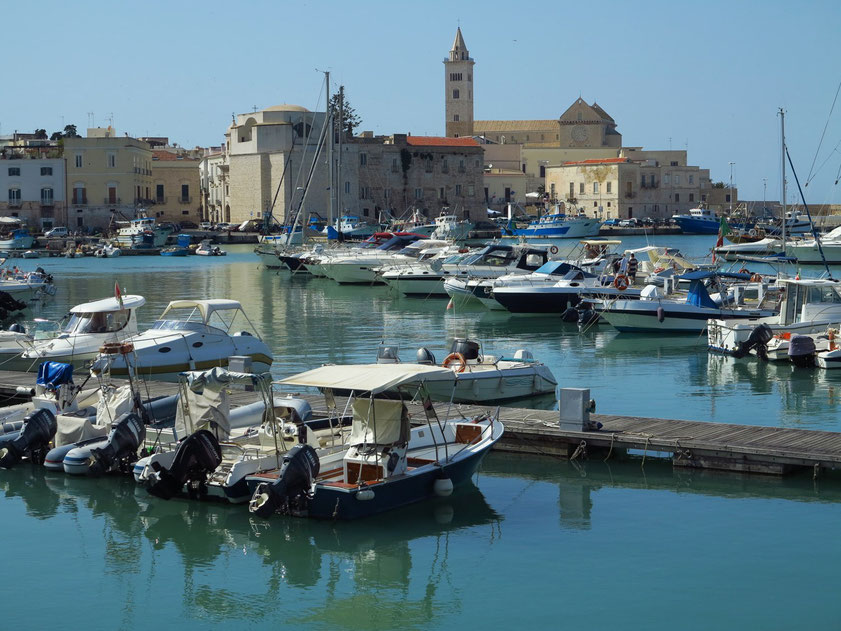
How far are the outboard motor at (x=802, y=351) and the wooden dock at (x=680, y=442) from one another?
749cm

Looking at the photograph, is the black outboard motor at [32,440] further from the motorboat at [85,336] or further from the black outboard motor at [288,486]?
the motorboat at [85,336]

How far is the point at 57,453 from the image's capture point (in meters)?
14.8

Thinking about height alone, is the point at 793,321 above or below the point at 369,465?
above

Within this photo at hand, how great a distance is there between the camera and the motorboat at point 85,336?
21422 mm

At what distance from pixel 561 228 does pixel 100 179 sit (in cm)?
3361

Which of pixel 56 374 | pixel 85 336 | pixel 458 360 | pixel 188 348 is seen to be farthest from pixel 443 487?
pixel 85 336

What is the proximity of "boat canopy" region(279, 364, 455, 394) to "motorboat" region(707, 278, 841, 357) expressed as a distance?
12.1 metres

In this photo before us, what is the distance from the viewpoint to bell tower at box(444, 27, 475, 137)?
137 m

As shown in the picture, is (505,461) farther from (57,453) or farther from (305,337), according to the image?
(305,337)

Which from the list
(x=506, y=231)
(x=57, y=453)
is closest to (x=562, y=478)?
(x=57, y=453)

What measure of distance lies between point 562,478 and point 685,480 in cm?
150

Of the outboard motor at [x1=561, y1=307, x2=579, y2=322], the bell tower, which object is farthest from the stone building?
the outboard motor at [x1=561, y1=307, x2=579, y2=322]

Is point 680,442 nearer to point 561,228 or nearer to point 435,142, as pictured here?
point 561,228

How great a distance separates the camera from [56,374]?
16281 mm
